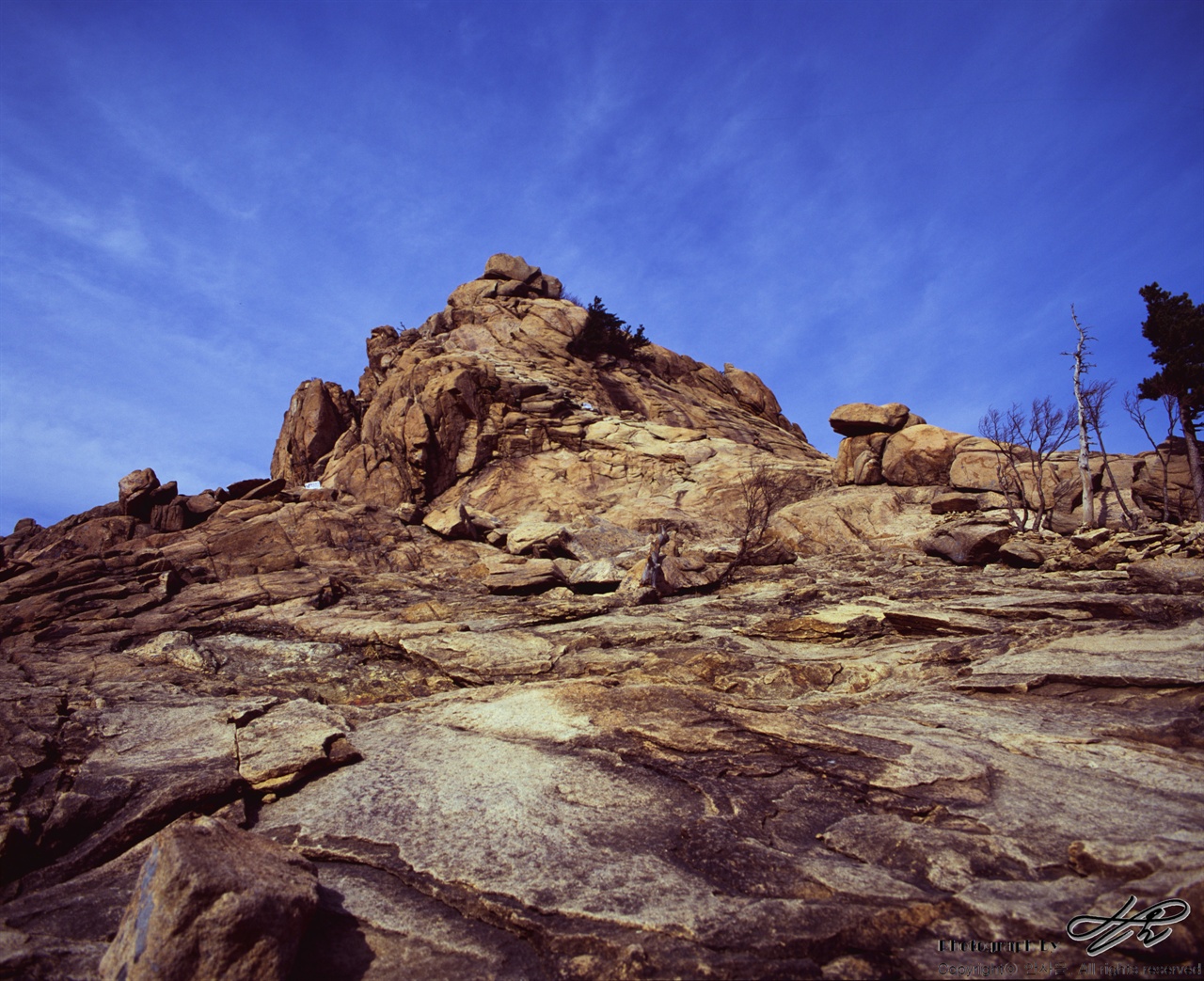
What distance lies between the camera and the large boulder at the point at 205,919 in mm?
3461

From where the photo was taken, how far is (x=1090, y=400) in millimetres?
26359

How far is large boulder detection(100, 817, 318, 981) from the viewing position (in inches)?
136

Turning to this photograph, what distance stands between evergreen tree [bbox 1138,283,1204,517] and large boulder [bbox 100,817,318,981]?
32486 mm

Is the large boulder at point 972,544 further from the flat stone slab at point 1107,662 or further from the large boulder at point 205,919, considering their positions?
the large boulder at point 205,919

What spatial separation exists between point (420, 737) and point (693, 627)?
5816 mm

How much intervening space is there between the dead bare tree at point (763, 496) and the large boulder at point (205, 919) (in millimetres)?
18541

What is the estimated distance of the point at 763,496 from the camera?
83.5ft

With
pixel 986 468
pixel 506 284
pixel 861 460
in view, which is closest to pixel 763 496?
pixel 861 460

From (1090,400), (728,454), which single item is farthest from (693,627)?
(1090,400)

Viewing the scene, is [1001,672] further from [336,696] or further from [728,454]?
[728,454]

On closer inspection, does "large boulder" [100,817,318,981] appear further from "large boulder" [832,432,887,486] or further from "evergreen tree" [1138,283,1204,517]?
"evergreen tree" [1138,283,1204,517]
